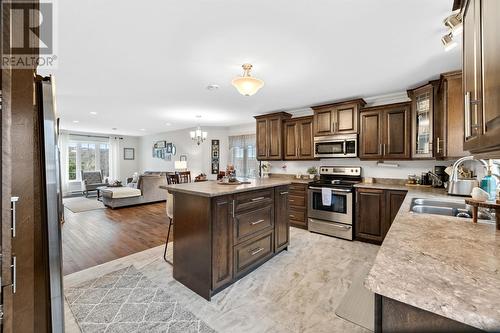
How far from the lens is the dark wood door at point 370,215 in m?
3.31

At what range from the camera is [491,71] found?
750 millimetres

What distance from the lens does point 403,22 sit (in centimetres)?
178

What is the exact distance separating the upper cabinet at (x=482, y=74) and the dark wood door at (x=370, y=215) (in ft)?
8.33

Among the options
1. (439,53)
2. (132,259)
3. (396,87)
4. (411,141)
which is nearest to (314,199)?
(411,141)

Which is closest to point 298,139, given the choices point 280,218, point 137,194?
point 280,218

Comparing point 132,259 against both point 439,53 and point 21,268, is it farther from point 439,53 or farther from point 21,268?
point 439,53

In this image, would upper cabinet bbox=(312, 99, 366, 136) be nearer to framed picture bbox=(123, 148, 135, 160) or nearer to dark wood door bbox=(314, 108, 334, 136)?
dark wood door bbox=(314, 108, 334, 136)

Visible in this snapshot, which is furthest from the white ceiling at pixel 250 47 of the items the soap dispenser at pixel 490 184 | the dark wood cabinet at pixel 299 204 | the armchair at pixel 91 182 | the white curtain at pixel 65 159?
the white curtain at pixel 65 159

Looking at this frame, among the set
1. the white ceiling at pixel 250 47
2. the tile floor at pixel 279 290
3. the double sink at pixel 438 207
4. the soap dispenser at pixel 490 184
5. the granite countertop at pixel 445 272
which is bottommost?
the tile floor at pixel 279 290

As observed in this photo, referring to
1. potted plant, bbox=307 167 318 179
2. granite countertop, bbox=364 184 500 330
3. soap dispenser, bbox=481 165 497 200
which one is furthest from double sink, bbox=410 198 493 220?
potted plant, bbox=307 167 318 179

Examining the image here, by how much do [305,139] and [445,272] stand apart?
3.81m

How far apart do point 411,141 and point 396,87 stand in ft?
2.88

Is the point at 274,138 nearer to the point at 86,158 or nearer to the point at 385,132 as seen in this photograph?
the point at 385,132

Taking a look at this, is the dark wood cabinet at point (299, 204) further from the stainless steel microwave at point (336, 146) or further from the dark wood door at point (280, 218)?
the dark wood door at point (280, 218)
